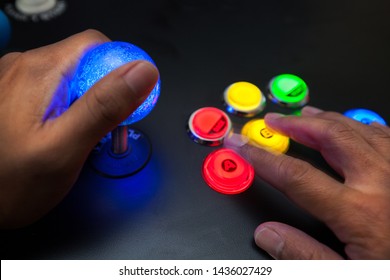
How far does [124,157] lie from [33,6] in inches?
18.0

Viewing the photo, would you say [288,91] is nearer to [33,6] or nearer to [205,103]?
[205,103]

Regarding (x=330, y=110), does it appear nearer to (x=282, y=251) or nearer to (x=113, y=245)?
(x=282, y=251)

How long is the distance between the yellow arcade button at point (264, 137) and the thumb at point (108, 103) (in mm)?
258

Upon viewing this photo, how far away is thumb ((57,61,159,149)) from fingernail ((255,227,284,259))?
28 centimetres

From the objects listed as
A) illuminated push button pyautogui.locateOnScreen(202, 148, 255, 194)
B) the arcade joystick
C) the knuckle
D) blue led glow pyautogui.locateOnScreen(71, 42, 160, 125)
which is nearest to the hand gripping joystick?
blue led glow pyautogui.locateOnScreen(71, 42, 160, 125)

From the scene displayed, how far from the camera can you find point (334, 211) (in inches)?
24.2

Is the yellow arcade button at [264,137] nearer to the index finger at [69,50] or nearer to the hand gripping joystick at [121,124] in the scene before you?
Answer: the hand gripping joystick at [121,124]

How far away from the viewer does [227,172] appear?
694 millimetres

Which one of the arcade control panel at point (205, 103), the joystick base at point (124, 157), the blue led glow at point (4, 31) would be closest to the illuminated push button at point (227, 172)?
the arcade control panel at point (205, 103)

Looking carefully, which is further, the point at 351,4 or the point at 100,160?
the point at 351,4

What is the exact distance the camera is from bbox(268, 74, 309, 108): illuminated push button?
79cm

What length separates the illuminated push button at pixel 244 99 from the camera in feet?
2.53
